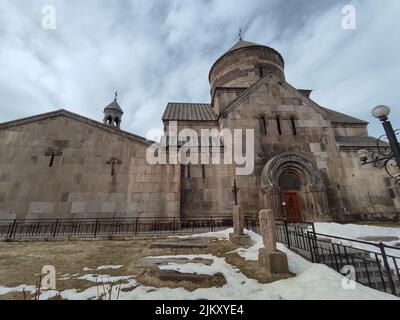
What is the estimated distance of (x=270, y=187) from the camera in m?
12.8

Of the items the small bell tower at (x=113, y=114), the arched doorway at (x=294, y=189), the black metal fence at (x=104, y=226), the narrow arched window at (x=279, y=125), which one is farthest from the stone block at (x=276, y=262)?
the small bell tower at (x=113, y=114)

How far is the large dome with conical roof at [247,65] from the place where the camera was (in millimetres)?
20781

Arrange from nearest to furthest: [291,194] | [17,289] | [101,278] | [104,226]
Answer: [17,289]
[101,278]
[104,226]
[291,194]

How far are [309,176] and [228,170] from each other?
5.53 meters

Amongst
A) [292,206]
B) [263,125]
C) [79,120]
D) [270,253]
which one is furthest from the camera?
[263,125]

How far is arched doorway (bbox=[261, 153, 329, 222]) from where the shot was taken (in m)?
12.9

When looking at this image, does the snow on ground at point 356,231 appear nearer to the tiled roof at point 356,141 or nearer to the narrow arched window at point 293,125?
the tiled roof at point 356,141

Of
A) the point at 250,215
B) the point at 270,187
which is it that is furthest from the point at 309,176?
the point at 250,215

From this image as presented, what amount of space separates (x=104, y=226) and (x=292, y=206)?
1223cm

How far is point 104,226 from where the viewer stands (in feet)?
39.7
